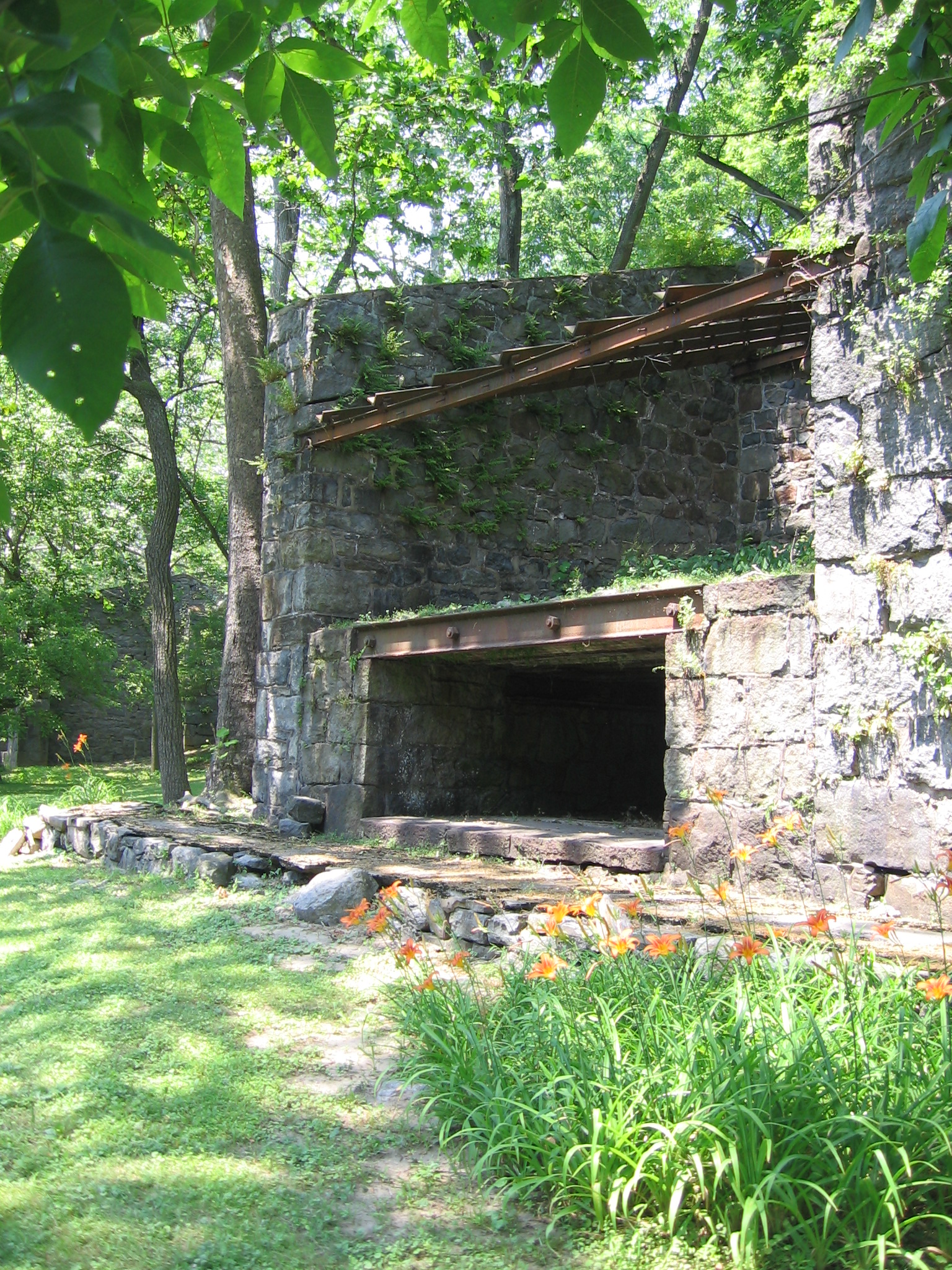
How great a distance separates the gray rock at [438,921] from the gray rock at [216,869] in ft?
6.65

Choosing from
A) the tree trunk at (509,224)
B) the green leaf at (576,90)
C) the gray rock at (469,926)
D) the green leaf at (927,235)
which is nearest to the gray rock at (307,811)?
the gray rock at (469,926)

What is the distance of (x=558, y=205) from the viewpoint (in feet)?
66.1

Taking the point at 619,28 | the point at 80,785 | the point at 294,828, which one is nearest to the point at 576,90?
the point at 619,28

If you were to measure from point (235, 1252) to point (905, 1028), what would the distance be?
1.88m

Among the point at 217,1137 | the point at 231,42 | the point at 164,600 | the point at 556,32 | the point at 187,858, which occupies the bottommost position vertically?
the point at 217,1137

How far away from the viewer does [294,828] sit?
8.73m

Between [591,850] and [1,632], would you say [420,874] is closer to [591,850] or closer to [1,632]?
[591,850]

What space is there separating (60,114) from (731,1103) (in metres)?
2.52

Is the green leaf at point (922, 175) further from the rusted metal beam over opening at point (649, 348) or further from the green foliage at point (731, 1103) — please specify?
the rusted metal beam over opening at point (649, 348)

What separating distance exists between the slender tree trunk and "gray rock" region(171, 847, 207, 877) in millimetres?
10605

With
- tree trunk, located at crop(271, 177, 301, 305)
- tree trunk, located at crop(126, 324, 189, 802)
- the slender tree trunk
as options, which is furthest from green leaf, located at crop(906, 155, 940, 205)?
tree trunk, located at crop(271, 177, 301, 305)

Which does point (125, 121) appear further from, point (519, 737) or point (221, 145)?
point (519, 737)

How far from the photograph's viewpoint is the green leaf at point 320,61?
6.27ft

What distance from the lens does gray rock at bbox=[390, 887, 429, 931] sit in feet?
19.0
